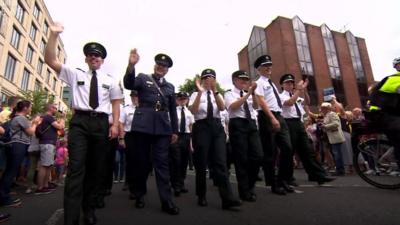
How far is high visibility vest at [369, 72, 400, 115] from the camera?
4.36 meters

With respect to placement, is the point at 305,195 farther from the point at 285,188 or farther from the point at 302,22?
the point at 302,22

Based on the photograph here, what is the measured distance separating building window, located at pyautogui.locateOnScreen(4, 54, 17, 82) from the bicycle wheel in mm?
29959

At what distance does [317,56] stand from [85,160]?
34081 mm

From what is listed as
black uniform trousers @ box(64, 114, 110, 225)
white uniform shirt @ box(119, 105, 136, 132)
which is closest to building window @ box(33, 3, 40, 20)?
white uniform shirt @ box(119, 105, 136, 132)

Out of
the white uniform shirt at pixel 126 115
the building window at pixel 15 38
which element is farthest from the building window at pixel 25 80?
the white uniform shirt at pixel 126 115

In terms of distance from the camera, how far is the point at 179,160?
5.76m

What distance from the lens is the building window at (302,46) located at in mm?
31625

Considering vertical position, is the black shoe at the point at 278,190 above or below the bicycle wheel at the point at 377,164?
below

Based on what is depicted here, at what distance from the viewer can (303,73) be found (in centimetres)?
3092

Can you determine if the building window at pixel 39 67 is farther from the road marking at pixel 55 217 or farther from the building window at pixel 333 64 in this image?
the road marking at pixel 55 217

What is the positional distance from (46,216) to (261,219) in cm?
267

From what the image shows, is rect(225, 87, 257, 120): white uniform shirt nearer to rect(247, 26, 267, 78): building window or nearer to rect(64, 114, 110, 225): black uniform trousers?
rect(64, 114, 110, 225): black uniform trousers

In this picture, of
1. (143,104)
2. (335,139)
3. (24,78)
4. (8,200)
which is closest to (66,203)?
(143,104)

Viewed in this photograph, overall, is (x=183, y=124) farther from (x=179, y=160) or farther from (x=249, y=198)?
(x=249, y=198)
